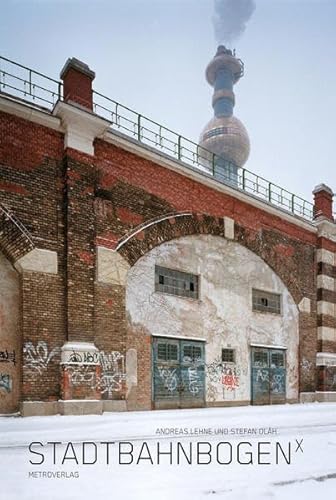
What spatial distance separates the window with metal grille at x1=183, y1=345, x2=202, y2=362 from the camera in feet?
40.0

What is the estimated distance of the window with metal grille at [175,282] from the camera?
39.4 ft

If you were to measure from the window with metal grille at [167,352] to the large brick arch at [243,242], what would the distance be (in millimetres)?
2638

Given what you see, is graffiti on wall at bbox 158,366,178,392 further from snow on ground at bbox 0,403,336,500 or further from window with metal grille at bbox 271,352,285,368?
window with metal grille at bbox 271,352,285,368

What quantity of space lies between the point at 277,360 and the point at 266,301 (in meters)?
2.25

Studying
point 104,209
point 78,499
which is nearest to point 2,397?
point 104,209

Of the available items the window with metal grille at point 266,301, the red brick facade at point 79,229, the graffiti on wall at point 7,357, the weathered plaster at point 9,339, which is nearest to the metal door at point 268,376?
the window with metal grille at point 266,301

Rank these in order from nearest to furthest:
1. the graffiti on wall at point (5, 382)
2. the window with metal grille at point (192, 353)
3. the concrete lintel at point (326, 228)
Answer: the graffiti on wall at point (5, 382)
the window with metal grille at point (192, 353)
the concrete lintel at point (326, 228)

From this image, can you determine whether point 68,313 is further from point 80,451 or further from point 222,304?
point 222,304

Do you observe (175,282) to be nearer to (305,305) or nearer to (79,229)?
(79,229)

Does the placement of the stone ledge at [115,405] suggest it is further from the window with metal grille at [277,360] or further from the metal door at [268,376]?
the window with metal grille at [277,360]

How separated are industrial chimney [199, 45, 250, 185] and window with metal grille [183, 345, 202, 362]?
23.3m

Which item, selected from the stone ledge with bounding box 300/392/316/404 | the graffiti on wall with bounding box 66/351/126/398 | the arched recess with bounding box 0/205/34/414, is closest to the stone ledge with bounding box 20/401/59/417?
Result: the arched recess with bounding box 0/205/34/414

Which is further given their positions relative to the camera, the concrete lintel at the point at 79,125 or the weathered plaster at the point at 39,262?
the concrete lintel at the point at 79,125

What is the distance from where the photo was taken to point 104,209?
35.7 ft
